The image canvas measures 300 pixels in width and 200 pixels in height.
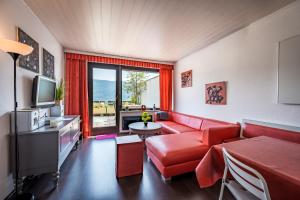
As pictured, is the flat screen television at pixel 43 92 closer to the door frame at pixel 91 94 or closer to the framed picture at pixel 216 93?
the door frame at pixel 91 94

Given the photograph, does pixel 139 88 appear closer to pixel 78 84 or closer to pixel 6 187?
pixel 78 84

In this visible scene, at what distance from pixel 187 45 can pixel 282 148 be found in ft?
9.22

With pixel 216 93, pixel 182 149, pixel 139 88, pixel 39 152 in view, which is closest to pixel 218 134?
pixel 182 149

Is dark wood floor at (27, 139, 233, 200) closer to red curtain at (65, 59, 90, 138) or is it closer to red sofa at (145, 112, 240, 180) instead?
red sofa at (145, 112, 240, 180)

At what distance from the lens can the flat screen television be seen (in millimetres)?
2082

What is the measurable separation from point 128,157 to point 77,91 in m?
2.65

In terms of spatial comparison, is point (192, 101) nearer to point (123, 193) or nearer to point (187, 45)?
point (187, 45)

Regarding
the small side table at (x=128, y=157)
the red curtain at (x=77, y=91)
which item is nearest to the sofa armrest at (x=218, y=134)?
the small side table at (x=128, y=157)

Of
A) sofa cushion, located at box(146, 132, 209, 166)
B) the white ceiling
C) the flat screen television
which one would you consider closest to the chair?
sofa cushion, located at box(146, 132, 209, 166)

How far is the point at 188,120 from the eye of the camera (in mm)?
3738

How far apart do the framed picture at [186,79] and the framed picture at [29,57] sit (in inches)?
142

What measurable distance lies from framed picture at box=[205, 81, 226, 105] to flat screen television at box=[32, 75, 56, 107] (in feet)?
11.1

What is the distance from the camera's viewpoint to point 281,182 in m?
0.91

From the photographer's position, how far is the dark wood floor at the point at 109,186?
167cm
